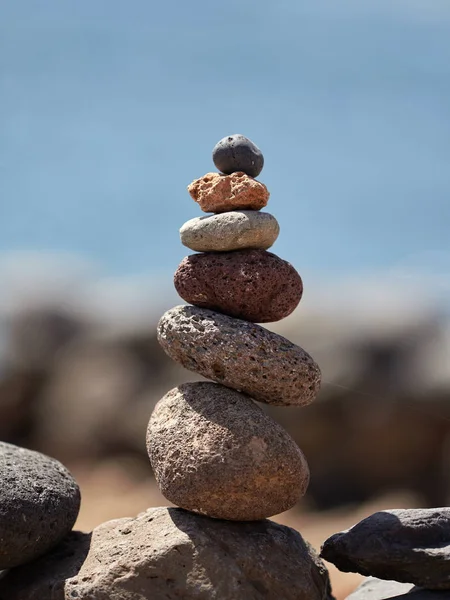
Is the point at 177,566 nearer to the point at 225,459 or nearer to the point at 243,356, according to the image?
the point at 225,459

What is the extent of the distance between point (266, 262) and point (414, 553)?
88.3 inches

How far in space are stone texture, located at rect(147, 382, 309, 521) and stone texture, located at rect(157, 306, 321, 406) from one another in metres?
0.20

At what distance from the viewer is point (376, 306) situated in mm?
11586

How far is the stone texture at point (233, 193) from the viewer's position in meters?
5.02

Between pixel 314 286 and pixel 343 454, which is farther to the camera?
pixel 314 286

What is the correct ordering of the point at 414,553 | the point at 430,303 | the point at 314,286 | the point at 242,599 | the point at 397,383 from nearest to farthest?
the point at 242,599 → the point at 414,553 → the point at 397,383 → the point at 430,303 → the point at 314,286

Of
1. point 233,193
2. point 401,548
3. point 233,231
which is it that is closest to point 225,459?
point 401,548

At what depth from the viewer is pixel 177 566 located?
458 centimetres

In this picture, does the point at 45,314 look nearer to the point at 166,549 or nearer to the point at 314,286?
the point at 314,286

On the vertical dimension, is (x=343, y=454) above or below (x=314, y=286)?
below


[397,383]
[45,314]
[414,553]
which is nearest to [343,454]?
[397,383]

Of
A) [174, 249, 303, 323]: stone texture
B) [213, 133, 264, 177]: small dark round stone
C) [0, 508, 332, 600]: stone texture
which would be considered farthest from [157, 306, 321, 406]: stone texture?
[213, 133, 264, 177]: small dark round stone

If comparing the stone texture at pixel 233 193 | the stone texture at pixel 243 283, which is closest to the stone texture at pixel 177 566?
the stone texture at pixel 243 283

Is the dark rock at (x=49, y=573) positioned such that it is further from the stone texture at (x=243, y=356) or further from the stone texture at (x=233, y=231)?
the stone texture at (x=233, y=231)
